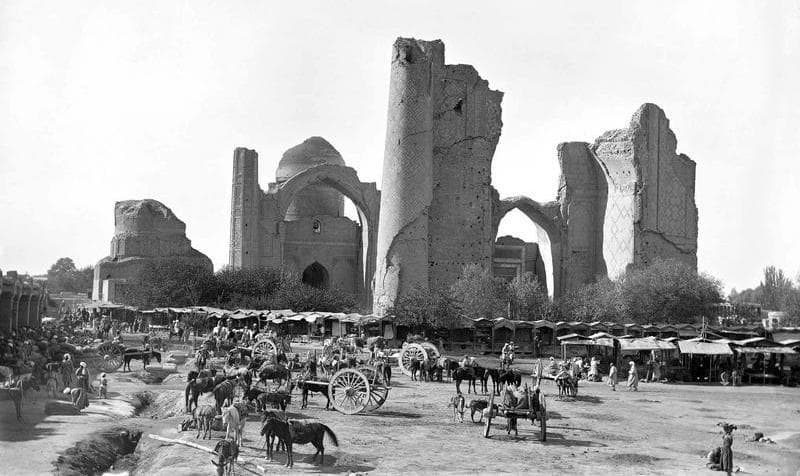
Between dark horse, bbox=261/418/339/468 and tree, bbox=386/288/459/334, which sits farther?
tree, bbox=386/288/459/334

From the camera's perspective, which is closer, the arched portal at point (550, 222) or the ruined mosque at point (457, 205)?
the ruined mosque at point (457, 205)

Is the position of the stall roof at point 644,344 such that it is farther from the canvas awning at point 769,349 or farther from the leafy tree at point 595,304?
the leafy tree at point 595,304

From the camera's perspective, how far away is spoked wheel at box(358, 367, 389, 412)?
14.3 metres

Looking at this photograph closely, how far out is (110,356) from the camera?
2223 centimetres

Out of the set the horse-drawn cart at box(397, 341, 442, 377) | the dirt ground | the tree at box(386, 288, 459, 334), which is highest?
the tree at box(386, 288, 459, 334)

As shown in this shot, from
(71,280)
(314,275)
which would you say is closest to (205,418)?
→ (314,275)

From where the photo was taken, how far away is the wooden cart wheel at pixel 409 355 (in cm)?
2105

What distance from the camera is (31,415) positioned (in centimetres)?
1297

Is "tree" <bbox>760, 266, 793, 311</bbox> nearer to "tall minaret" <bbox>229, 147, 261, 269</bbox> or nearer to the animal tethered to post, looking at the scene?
"tall minaret" <bbox>229, 147, 261, 269</bbox>

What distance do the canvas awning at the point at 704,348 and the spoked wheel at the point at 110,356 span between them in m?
13.8

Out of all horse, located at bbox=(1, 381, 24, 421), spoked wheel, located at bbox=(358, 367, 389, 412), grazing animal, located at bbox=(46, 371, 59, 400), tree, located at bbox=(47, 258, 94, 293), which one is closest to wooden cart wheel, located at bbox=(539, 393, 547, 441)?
spoked wheel, located at bbox=(358, 367, 389, 412)

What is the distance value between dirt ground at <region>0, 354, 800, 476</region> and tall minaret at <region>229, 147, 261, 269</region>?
28460 mm

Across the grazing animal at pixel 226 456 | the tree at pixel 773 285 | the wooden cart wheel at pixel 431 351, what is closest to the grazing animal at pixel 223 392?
the grazing animal at pixel 226 456

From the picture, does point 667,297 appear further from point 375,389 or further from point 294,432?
point 294,432
